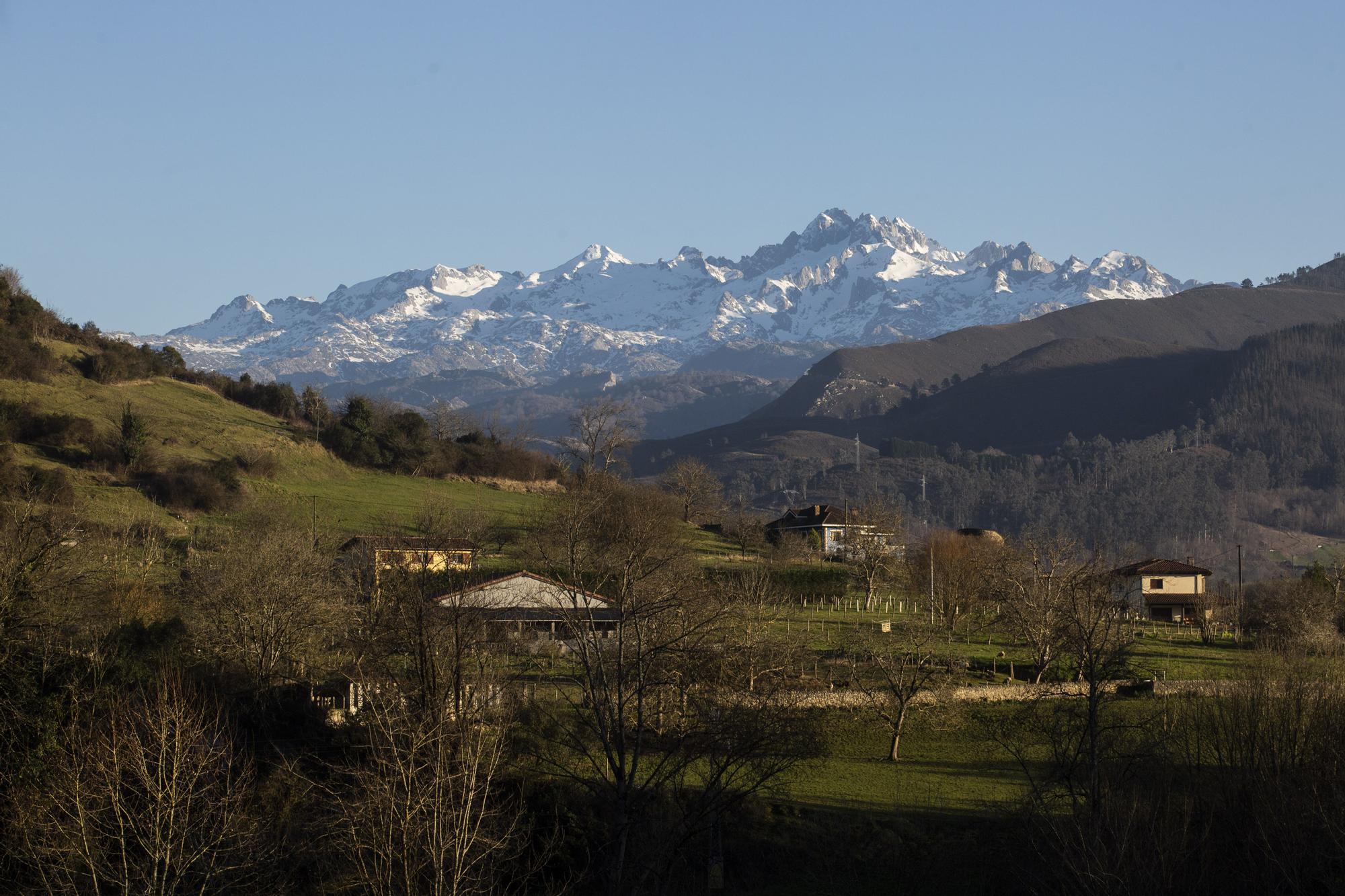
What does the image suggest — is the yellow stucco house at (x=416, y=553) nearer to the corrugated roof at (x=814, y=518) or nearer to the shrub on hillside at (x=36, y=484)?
the shrub on hillside at (x=36, y=484)

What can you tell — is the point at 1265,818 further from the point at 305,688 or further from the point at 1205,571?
the point at 1205,571

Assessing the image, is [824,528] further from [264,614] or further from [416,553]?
[264,614]

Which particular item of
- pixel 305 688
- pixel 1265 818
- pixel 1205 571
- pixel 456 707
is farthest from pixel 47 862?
pixel 1205 571

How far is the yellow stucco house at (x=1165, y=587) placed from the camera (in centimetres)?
9056

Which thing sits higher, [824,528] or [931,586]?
[824,528]

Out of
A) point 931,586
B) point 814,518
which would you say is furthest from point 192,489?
point 814,518

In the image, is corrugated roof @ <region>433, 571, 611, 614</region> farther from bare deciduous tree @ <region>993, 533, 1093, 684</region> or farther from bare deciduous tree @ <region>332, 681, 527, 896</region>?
bare deciduous tree @ <region>993, 533, 1093, 684</region>

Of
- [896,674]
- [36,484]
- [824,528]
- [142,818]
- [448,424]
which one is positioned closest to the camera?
[142,818]

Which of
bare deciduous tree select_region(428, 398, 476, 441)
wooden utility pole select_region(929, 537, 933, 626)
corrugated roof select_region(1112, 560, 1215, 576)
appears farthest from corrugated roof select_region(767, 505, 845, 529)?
wooden utility pole select_region(929, 537, 933, 626)

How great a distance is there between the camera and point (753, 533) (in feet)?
295

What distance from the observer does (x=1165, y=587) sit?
93250mm

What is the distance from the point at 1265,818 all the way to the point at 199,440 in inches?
2562

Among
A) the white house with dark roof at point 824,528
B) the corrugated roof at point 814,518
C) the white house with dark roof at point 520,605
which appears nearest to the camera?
the white house with dark roof at point 520,605

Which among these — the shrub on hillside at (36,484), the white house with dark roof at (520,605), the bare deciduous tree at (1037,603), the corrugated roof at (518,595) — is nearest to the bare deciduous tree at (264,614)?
the white house with dark roof at (520,605)
